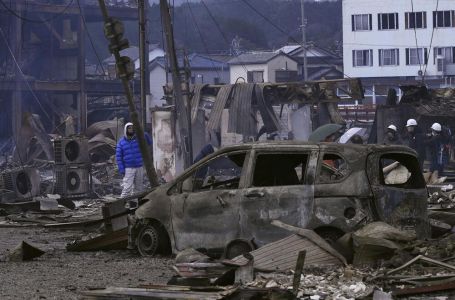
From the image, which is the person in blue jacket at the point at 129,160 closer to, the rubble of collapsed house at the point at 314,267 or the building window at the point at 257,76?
the rubble of collapsed house at the point at 314,267

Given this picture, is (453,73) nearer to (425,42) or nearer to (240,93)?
(425,42)

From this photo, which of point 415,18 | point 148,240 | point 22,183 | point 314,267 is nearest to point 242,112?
point 22,183

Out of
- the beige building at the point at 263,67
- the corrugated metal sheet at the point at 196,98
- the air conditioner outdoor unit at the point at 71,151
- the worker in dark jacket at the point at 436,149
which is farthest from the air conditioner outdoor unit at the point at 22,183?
the beige building at the point at 263,67

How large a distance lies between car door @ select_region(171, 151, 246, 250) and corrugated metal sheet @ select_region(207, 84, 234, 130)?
79.5ft

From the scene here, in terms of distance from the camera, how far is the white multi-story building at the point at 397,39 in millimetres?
93875

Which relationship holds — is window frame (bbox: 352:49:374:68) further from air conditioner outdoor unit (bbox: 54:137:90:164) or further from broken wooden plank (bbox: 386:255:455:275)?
broken wooden plank (bbox: 386:255:455:275)

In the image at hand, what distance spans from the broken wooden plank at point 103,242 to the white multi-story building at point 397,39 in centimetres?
8038

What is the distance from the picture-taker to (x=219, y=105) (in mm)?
38688

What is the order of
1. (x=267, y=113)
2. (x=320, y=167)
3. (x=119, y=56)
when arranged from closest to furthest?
(x=320, y=167)
(x=119, y=56)
(x=267, y=113)

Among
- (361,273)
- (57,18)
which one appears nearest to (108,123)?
(57,18)

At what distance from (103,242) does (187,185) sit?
6.23ft

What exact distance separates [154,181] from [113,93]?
49.8 meters

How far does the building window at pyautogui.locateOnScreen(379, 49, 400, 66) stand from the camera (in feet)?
316

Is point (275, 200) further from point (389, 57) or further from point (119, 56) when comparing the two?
point (389, 57)
